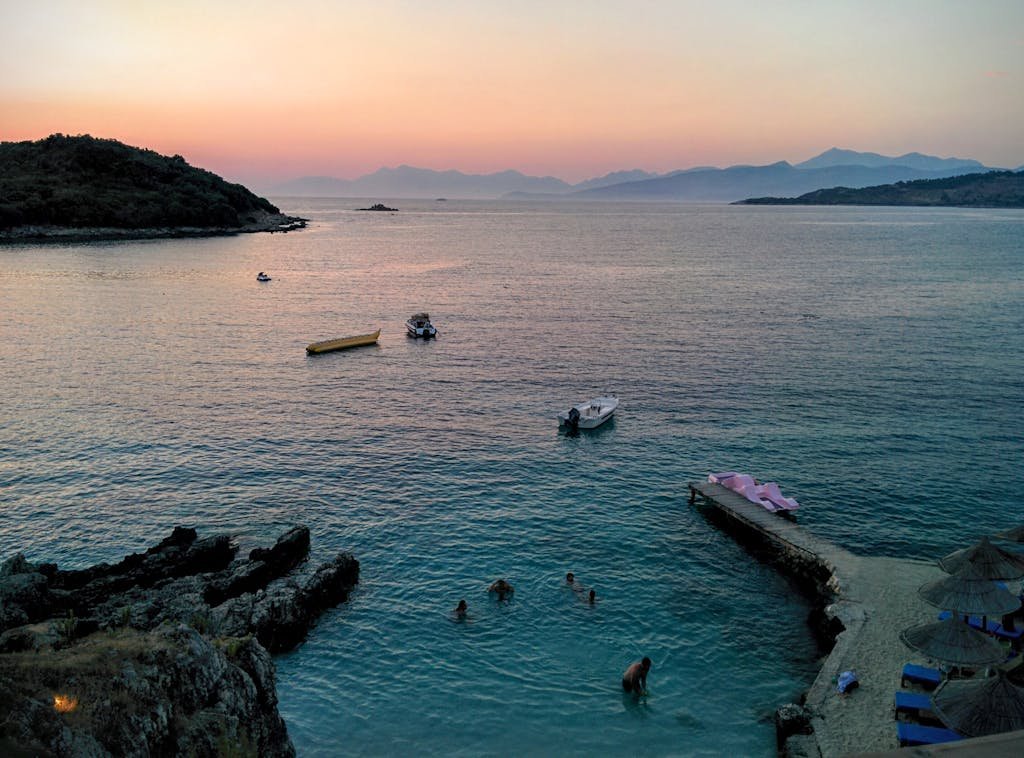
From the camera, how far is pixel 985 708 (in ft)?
50.4

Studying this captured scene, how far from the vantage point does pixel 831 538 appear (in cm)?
3023

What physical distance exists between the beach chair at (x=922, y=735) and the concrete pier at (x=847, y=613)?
491 mm

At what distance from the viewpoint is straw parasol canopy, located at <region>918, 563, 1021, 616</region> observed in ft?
62.5

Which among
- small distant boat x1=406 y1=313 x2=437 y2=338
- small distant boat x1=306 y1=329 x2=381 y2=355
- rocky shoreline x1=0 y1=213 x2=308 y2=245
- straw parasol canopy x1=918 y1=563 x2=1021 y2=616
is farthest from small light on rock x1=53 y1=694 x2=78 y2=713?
rocky shoreline x1=0 y1=213 x2=308 y2=245

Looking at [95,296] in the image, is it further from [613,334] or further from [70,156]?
[70,156]

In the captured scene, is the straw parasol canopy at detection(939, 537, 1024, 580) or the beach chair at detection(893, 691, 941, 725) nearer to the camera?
the beach chair at detection(893, 691, 941, 725)

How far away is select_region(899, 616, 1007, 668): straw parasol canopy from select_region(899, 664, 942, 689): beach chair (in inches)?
57.8

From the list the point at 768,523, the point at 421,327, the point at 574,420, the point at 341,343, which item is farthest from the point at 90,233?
the point at 768,523

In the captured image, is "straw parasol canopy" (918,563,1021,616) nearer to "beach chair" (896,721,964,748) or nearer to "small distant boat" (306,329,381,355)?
"beach chair" (896,721,964,748)

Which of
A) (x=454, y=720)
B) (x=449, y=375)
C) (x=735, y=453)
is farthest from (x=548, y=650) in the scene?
(x=449, y=375)

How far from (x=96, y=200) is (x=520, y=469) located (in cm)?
17633

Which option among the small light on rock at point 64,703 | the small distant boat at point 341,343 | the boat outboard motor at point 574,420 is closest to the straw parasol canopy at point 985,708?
the small light on rock at point 64,703

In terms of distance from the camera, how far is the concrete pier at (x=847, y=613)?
59.8 feet

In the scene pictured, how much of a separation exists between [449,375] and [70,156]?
7371 inches
